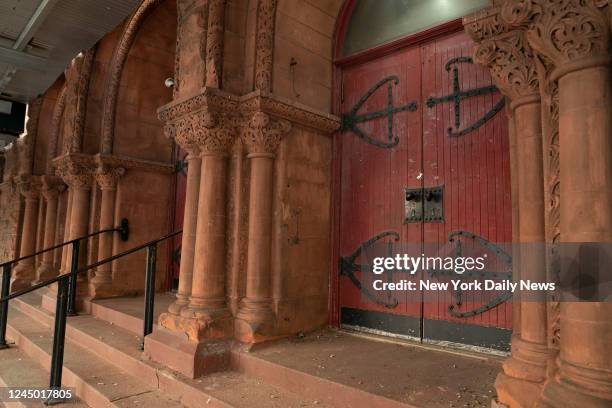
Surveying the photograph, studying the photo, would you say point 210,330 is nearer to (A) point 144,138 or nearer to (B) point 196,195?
(B) point 196,195

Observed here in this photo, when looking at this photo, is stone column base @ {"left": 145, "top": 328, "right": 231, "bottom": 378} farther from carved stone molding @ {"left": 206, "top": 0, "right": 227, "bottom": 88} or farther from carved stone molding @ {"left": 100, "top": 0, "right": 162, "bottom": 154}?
carved stone molding @ {"left": 100, "top": 0, "right": 162, "bottom": 154}

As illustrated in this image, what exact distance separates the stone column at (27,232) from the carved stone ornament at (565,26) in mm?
8074

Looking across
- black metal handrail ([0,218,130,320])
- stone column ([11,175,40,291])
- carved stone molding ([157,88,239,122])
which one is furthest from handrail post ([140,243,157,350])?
stone column ([11,175,40,291])

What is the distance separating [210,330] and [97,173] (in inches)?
133

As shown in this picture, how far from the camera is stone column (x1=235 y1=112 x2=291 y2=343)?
3000 millimetres

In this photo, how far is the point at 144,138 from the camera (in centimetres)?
551

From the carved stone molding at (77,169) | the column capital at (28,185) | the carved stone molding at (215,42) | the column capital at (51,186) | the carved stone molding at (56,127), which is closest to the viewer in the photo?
the carved stone molding at (215,42)

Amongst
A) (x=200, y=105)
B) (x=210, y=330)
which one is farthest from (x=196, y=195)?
(x=210, y=330)

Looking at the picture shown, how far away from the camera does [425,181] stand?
3033mm

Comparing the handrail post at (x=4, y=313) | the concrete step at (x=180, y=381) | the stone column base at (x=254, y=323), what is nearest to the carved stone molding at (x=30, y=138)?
the handrail post at (x=4, y=313)

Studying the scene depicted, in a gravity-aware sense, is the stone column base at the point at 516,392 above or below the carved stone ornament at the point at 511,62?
below

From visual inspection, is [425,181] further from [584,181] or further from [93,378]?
[93,378]

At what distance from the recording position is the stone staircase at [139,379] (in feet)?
7.43

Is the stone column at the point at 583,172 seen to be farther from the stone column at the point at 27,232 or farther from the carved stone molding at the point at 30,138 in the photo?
the carved stone molding at the point at 30,138
